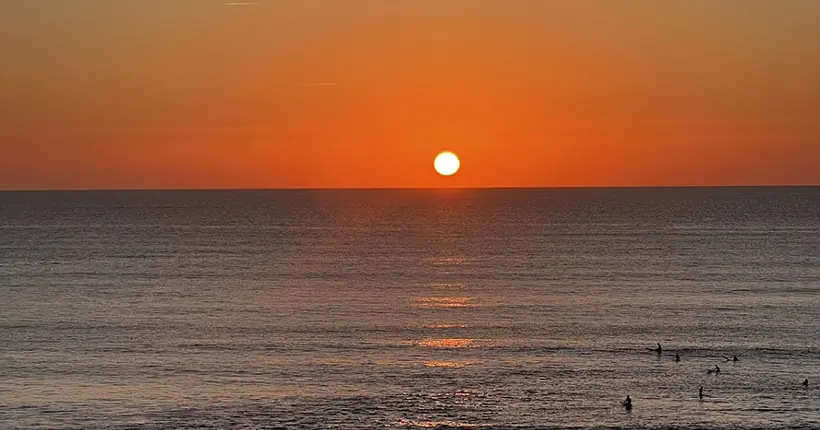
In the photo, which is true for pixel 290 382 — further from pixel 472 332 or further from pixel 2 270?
pixel 2 270

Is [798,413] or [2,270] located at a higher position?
[2,270]

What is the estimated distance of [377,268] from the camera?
13688 cm

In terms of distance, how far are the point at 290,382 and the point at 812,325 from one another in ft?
149

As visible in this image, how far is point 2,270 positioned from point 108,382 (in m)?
81.5

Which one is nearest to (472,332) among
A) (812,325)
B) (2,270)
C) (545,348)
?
(545,348)

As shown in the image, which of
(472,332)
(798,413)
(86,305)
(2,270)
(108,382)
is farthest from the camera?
(2,270)

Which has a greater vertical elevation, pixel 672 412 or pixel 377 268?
pixel 377 268

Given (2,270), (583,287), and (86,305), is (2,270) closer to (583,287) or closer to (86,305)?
(86,305)

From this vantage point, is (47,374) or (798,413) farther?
(47,374)

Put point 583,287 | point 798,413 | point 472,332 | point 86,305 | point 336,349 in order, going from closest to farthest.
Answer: point 798,413 < point 336,349 < point 472,332 < point 86,305 < point 583,287

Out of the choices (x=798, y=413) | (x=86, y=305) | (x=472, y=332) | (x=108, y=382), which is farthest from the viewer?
(x=86, y=305)

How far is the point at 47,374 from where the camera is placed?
2520 inches

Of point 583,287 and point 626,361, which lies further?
point 583,287

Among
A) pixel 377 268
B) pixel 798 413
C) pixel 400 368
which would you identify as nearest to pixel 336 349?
pixel 400 368
